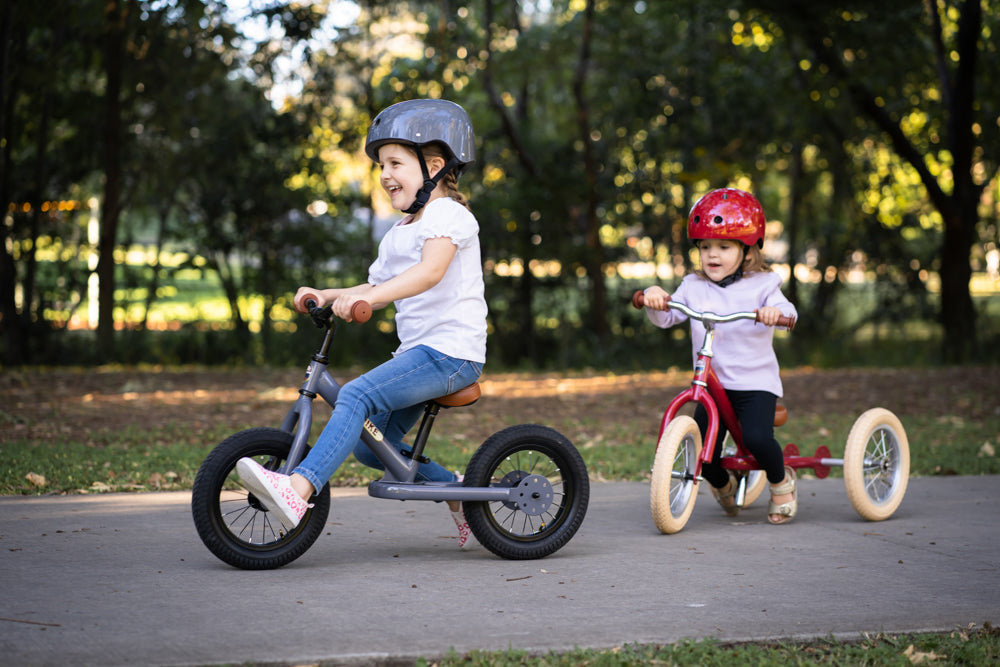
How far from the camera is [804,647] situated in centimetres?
339

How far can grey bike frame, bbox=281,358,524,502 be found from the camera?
4078 mm

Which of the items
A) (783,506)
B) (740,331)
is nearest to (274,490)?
(740,331)

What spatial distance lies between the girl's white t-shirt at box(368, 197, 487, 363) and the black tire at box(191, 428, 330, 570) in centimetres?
68

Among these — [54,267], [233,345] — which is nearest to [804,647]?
[233,345]

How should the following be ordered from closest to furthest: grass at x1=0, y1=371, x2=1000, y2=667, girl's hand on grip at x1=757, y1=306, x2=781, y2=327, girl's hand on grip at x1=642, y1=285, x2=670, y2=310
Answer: grass at x1=0, y1=371, x2=1000, y2=667
girl's hand on grip at x1=757, y1=306, x2=781, y2=327
girl's hand on grip at x1=642, y1=285, x2=670, y2=310

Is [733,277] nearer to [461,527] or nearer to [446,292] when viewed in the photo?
[446,292]

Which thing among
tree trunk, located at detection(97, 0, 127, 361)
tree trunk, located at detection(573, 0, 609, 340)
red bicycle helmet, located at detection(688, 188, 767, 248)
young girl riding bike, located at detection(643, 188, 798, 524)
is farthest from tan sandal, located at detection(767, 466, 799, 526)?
tree trunk, located at detection(97, 0, 127, 361)

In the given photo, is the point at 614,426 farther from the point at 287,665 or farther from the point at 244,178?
the point at 244,178

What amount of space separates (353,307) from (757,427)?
2158 millimetres

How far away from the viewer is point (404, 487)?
4227 millimetres

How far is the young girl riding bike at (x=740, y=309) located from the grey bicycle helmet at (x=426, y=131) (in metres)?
1.23

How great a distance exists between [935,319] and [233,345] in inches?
394

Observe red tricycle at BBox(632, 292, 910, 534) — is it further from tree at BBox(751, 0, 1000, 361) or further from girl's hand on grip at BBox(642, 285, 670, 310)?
tree at BBox(751, 0, 1000, 361)

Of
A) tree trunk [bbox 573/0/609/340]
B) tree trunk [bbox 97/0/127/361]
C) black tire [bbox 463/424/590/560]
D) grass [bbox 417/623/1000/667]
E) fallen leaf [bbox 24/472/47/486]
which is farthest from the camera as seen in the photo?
tree trunk [bbox 573/0/609/340]
